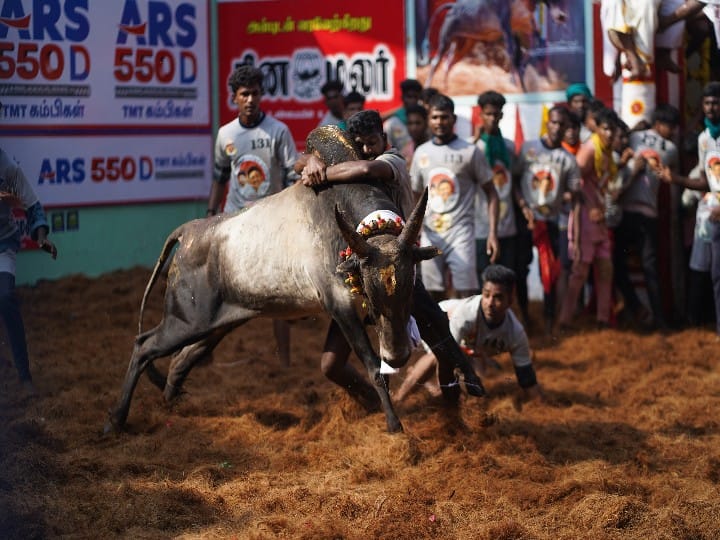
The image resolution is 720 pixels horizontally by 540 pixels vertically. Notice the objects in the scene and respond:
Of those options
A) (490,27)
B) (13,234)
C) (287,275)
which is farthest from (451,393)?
(490,27)

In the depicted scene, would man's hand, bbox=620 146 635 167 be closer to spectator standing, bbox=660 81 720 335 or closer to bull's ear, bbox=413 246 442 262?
spectator standing, bbox=660 81 720 335

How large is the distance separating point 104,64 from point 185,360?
5.42 m

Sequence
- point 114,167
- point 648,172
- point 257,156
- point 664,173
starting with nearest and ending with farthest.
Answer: point 257,156 < point 664,173 < point 648,172 < point 114,167

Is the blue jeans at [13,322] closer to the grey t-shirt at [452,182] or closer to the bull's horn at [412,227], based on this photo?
the grey t-shirt at [452,182]

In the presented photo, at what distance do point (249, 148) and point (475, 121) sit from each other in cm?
363

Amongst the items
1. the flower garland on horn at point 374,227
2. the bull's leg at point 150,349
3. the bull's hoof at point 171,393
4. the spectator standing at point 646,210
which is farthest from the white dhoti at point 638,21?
the bull's hoof at point 171,393

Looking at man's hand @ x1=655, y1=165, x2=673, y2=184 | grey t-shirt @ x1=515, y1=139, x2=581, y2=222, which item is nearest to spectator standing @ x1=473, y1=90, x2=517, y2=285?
grey t-shirt @ x1=515, y1=139, x2=581, y2=222

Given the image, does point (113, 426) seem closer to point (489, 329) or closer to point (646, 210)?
point (489, 329)

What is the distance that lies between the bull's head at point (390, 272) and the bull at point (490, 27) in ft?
19.0

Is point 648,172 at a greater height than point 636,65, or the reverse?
point 636,65

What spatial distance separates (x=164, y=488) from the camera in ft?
19.7

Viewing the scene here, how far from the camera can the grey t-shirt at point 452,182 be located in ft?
27.8

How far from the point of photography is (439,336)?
21.5 ft

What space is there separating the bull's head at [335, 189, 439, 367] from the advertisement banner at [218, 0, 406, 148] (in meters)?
6.33
